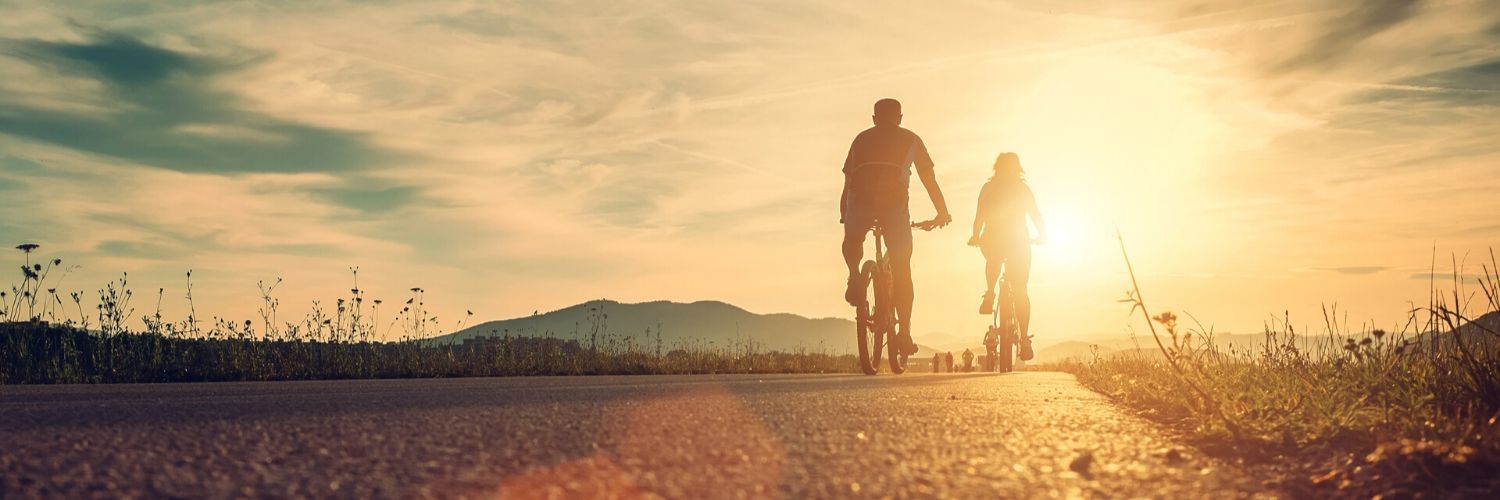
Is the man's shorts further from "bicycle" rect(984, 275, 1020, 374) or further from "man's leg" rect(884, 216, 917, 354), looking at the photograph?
"bicycle" rect(984, 275, 1020, 374)

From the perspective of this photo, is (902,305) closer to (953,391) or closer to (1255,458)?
(953,391)

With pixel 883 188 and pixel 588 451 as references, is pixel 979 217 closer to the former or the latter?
pixel 883 188

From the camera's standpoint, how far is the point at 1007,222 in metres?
14.4

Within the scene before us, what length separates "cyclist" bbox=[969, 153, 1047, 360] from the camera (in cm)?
1440

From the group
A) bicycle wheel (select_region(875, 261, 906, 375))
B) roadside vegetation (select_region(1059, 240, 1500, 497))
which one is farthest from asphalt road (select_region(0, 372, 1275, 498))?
bicycle wheel (select_region(875, 261, 906, 375))

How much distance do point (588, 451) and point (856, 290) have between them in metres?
7.78

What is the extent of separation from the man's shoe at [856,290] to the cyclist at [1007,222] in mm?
3917

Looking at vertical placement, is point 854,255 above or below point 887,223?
below

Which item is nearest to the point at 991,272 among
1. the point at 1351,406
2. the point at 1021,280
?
the point at 1021,280

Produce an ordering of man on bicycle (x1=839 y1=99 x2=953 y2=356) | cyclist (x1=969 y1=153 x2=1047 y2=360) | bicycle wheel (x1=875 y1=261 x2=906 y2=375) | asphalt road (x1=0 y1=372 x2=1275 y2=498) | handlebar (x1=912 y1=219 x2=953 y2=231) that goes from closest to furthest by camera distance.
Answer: asphalt road (x1=0 y1=372 x2=1275 y2=498) → man on bicycle (x1=839 y1=99 x2=953 y2=356) → bicycle wheel (x1=875 y1=261 x2=906 y2=375) → handlebar (x1=912 y1=219 x2=953 y2=231) → cyclist (x1=969 y1=153 x2=1047 y2=360)

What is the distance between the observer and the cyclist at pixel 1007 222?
14.4 m

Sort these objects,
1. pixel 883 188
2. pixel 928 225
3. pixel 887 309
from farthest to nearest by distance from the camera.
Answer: pixel 928 225 < pixel 887 309 < pixel 883 188

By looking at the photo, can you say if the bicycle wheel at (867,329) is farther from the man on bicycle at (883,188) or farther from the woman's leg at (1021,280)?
the woman's leg at (1021,280)

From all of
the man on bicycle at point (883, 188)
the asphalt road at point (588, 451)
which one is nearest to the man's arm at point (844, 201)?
the man on bicycle at point (883, 188)
